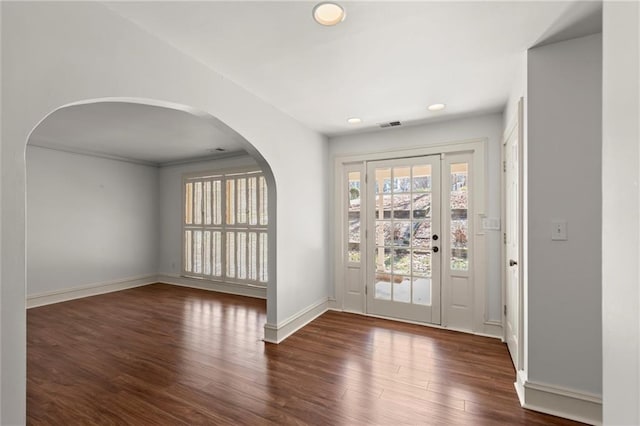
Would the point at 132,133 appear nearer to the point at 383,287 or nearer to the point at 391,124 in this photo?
the point at 391,124

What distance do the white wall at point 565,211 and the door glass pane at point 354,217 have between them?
217cm

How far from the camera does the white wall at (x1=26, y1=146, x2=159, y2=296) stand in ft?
14.5

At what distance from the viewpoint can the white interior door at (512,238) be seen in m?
2.46

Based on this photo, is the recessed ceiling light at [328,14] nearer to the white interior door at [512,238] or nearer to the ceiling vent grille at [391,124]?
the white interior door at [512,238]

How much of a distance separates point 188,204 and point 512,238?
5.41m

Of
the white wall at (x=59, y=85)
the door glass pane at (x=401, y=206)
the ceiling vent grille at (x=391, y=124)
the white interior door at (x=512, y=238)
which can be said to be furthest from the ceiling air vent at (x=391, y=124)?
the white wall at (x=59, y=85)

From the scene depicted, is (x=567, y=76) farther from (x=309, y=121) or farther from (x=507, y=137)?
(x=309, y=121)

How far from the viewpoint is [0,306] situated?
3.88 feet

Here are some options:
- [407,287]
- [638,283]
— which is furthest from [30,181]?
[638,283]

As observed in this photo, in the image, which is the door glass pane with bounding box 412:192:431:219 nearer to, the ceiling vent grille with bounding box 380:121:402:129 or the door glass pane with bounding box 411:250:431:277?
the door glass pane with bounding box 411:250:431:277

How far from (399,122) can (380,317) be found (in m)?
2.44

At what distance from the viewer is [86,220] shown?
4977 mm

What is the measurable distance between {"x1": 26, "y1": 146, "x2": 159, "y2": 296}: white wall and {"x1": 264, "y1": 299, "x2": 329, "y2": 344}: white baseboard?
12.7ft

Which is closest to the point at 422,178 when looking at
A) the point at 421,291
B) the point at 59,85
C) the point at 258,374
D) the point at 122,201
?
the point at 421,291
